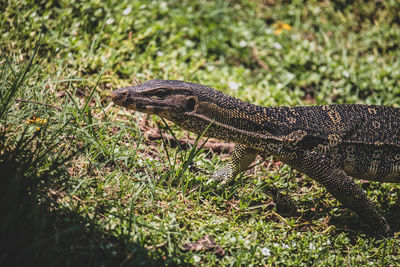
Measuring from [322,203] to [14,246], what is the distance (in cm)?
348

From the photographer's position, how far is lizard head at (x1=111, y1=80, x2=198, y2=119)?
3.84 meters

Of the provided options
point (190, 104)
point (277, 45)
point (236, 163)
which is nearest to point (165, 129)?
point (236, 163)

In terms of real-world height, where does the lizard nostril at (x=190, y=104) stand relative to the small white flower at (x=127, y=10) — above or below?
below

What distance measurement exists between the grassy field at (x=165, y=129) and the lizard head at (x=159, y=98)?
0.28 metres

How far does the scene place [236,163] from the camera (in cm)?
468

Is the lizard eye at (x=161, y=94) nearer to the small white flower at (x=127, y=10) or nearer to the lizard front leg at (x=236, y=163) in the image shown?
the lizard front leg at (x=236, y=163)

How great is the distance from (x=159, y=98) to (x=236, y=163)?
4.47 feet

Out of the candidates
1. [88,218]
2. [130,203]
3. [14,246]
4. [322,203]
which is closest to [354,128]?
[322,203]

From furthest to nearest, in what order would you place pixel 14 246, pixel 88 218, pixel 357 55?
1. pixel 357 55
2. pixel 88 218
3. pixel 14 246

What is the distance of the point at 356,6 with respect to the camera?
816 centimetres

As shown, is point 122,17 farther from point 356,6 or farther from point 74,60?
point 356,6

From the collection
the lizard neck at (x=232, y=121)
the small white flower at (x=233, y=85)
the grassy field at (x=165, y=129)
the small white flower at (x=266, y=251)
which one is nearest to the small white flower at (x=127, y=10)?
the grassy field at (x=165, y=129)

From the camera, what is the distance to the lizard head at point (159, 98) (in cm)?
384

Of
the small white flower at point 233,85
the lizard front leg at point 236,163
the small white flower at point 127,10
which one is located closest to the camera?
the lizard front leg at point 236,163
